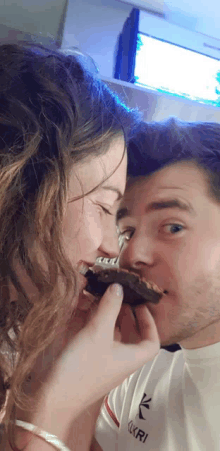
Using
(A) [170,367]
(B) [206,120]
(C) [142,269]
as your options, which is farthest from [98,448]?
(B) [206,120]

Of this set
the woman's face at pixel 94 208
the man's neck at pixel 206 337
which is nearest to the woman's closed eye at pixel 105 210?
the woman's face at pixel 94 208

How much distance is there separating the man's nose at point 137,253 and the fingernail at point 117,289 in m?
0.03

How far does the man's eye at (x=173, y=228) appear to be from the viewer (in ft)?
1.55

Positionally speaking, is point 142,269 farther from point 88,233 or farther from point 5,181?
point 5,181

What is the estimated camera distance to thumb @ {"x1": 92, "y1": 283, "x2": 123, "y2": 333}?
0.42 metres

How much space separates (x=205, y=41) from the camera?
21.8 inches

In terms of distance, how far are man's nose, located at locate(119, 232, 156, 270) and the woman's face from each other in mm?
14

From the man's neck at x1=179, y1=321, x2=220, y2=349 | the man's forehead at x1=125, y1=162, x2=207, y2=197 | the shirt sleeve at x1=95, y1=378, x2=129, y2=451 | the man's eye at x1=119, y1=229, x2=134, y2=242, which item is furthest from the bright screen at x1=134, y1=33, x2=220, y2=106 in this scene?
the shirt sleeve at x1=95, y1=378, x2=129, y2=451

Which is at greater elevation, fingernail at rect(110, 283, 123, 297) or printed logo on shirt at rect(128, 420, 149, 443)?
fingernail at rect(110, 283, 123, 297)

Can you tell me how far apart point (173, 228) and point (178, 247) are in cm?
3

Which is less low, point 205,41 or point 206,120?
point 205,41

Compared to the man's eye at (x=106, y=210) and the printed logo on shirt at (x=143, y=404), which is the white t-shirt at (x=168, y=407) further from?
the man's eye at (x=106, y=210)

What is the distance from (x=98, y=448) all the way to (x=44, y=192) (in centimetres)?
37

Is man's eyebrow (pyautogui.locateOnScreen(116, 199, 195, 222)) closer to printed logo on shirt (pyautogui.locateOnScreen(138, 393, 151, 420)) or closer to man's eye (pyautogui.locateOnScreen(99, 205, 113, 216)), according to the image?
man's eye (pyautogui.locateOnScreen(99, 205, 113, 216))
